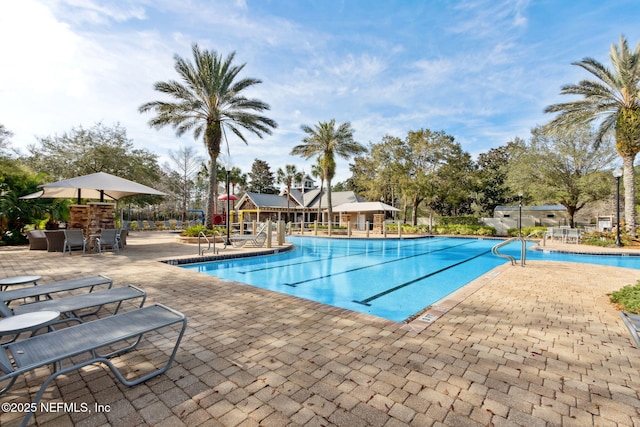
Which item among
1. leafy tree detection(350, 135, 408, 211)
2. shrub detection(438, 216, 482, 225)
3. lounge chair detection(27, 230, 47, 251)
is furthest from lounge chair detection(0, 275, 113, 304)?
shrub detection(438, 216, 482, 225)

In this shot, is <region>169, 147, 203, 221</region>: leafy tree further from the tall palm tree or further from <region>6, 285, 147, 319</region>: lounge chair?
<region>6, 285, 147, 319</region>: lounge chair

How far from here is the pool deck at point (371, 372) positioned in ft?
6.64

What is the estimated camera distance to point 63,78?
31.1 feet

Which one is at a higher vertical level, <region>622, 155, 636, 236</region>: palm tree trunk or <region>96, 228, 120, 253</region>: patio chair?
<region>622, 155, 636, 236</region>: palm tree trunk

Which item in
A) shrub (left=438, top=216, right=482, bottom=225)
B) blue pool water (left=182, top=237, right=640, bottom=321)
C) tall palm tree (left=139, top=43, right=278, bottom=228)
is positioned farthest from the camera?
shrub (left=438, top=216, right=482, bottom=225)

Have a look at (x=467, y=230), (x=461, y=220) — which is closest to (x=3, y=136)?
(x=467, y=230)

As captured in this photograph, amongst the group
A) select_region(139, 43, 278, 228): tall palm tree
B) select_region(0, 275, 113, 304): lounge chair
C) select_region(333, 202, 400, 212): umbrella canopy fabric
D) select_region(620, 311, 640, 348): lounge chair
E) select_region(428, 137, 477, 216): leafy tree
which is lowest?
select_region(620, 311, 640, 348): lounge chair

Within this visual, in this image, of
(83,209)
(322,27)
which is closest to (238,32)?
(322,27)

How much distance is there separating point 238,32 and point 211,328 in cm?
1084

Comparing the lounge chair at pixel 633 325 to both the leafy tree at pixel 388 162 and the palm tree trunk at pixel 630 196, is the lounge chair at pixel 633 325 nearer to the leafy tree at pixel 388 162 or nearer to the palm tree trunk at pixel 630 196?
the palm tree trunk at pixel 630 196

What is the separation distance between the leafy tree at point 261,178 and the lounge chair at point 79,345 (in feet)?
173

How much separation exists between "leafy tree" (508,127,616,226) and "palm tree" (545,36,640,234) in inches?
183

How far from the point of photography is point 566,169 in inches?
864

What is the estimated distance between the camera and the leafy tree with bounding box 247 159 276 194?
2152 inches
